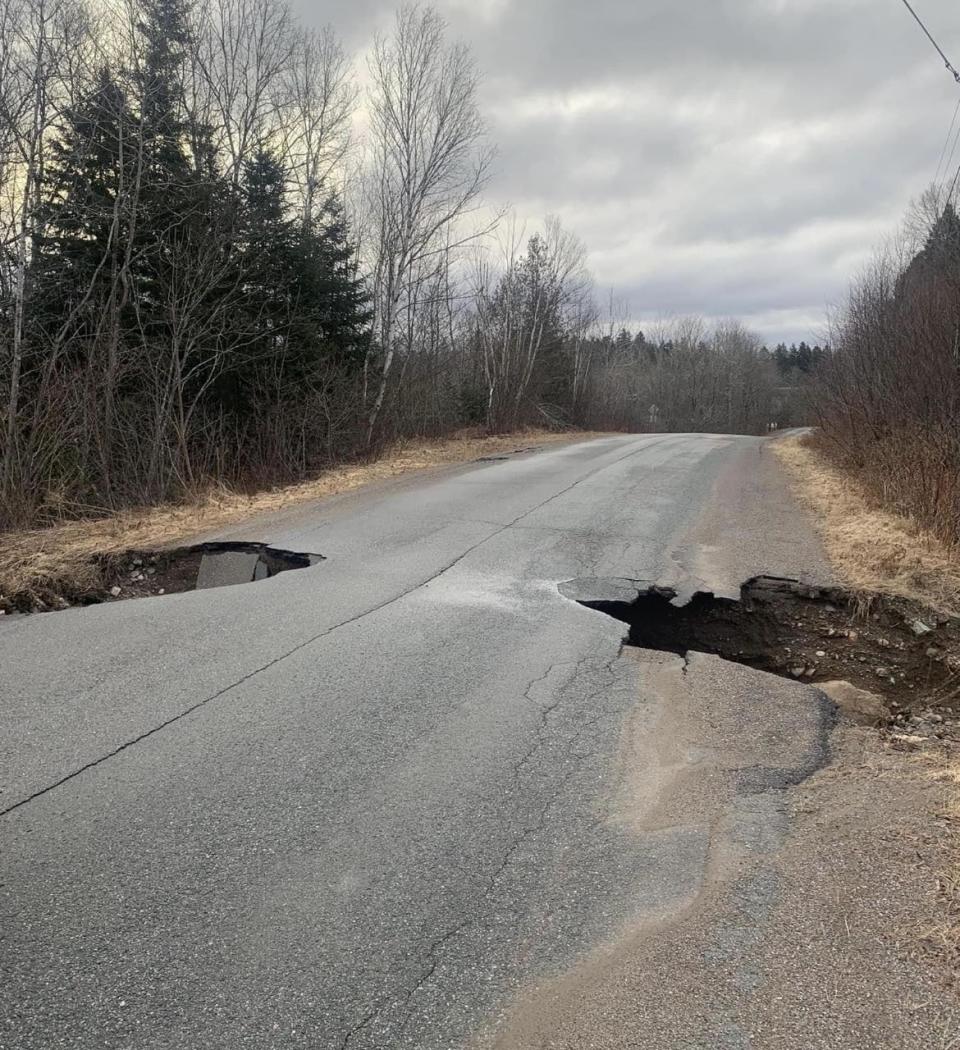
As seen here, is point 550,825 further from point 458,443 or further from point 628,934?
point 458,443

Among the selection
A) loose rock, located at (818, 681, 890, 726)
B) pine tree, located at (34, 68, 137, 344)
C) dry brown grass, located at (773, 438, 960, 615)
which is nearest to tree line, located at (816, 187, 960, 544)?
dry brown grass, located at (773, 438, 960, 615)

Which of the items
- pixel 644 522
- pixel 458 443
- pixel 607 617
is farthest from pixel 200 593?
pixel 458 443

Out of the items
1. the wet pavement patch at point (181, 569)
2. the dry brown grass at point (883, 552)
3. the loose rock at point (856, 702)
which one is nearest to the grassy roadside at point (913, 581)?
the dry brown grass at point (883, 552)

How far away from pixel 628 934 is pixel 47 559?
6.23m

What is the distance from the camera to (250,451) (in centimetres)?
1412

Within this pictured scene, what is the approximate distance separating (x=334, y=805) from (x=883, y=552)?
5964 mm

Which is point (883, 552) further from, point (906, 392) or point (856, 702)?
point (906, 392)

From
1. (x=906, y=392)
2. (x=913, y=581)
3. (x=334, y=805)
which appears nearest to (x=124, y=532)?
(x=334, y=805)

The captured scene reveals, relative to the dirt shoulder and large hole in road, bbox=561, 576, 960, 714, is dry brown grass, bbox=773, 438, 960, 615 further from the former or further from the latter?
the dirt shoulder

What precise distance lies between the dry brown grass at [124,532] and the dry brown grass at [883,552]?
269 inches

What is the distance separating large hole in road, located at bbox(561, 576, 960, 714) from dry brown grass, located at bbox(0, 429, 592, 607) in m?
4.45

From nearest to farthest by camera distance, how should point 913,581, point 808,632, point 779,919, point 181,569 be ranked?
point 779,919 < point 808,632 < point 913,581 < point 181,569

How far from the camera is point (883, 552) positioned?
6668 mm

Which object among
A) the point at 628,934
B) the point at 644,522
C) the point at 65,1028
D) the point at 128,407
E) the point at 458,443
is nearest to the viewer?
the point at 65,1028
